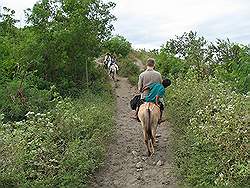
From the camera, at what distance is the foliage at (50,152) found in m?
9.39

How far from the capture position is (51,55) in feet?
61.5

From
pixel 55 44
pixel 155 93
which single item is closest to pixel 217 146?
pixel 155 93

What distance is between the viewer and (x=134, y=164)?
36.8ft

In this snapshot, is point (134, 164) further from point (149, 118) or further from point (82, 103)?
point (82, 103)

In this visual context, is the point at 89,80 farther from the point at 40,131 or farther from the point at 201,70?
the point at 40,131

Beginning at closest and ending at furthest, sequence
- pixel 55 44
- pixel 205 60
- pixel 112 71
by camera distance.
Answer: pixel 55 44
pixel 205 60
pixel 112 71

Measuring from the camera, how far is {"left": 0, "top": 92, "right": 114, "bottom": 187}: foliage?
30.8ft

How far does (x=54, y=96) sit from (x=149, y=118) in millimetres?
4742

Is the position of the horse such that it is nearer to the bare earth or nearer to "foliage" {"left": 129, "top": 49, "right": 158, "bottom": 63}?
"foliage" {"left": 129, "top": 49, "right": 158, "bottom": 63}

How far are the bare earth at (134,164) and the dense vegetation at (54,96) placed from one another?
0.38 meters

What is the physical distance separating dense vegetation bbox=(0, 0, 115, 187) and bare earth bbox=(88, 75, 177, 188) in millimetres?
381

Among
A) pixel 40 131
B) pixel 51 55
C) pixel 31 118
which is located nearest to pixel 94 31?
pixel 51 55

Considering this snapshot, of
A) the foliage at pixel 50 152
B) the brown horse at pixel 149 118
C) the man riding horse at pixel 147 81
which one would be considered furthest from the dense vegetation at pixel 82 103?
the man riding horse at pixel 147 81

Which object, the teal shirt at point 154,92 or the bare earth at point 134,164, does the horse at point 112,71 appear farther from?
the teal shirt at point 154,92
